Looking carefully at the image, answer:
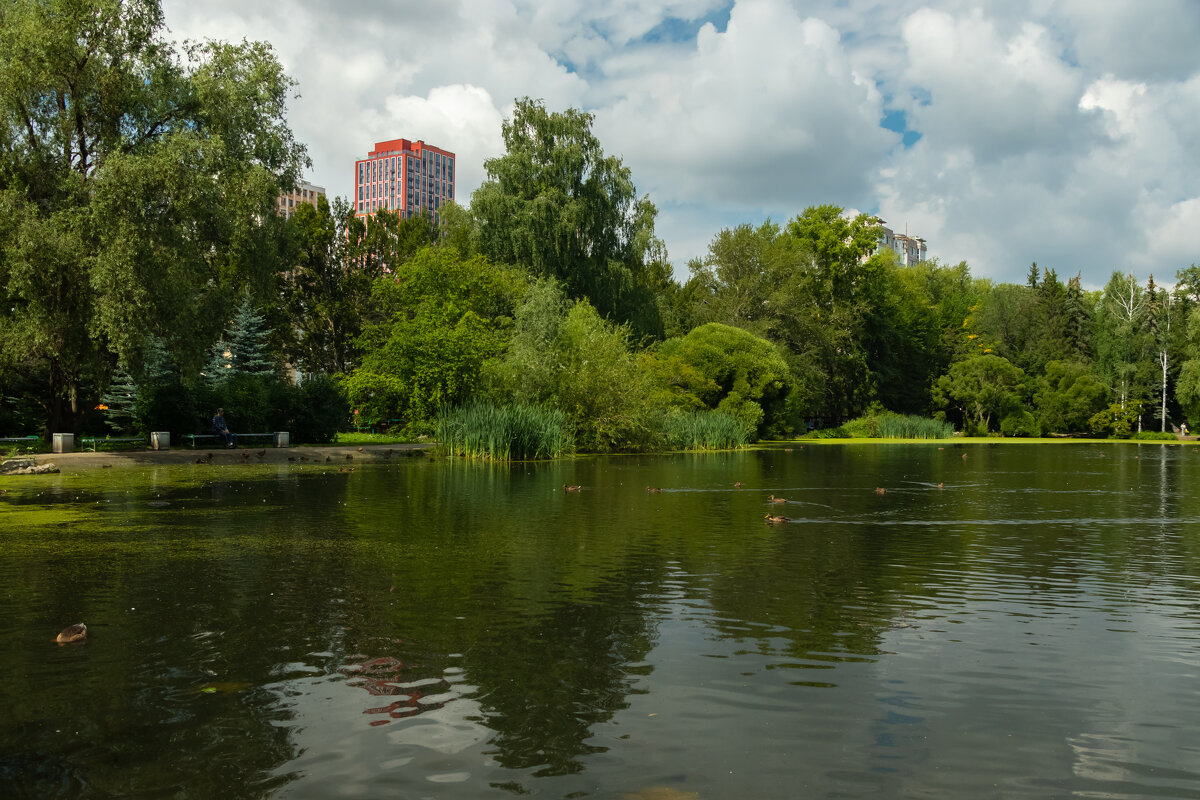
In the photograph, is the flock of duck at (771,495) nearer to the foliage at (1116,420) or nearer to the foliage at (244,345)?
the foliage at (244,345)

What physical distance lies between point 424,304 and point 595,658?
36844mm

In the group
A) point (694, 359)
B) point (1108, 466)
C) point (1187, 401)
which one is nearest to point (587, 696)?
point (1108, 466)

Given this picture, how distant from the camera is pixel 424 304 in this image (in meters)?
42.4

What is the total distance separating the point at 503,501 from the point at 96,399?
23.6 meters

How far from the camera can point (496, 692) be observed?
20.4ft

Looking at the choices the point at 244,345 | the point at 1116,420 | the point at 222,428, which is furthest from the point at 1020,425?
the point at 222,428

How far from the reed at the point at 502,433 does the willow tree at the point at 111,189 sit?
365 inches

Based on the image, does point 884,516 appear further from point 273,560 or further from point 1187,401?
point 1187,401

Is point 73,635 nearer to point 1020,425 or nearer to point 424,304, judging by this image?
point 424,304

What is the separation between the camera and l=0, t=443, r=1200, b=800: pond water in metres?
4.96

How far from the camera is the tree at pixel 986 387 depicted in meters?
→ 71.8

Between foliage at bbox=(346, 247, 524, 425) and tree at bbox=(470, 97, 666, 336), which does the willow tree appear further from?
tree at bbox=(470, 97, 666, 336)

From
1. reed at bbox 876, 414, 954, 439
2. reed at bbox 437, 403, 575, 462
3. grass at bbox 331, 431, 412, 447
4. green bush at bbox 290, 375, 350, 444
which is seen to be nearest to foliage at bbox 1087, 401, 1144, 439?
reed at bbox 876, 414, 954, 439

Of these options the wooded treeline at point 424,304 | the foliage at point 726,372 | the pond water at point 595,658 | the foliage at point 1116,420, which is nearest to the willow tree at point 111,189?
the wooded treeline at point 424,304
